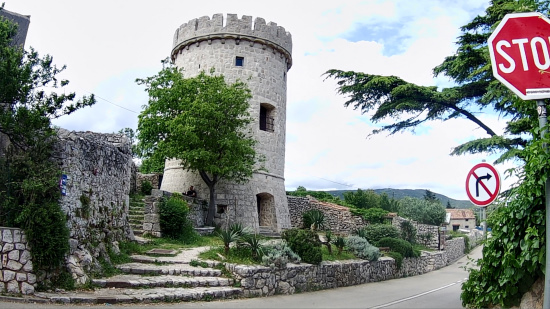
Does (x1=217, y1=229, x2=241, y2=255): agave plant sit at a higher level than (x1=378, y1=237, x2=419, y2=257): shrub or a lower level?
higher

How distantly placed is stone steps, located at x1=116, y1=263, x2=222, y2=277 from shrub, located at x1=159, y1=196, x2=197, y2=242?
3462 mm

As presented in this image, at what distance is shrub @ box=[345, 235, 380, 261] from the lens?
16.5 meters

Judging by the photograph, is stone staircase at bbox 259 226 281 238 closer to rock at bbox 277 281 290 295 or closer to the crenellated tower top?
rock at bbox 277 281 290 295

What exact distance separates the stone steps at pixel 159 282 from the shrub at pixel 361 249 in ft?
23.9

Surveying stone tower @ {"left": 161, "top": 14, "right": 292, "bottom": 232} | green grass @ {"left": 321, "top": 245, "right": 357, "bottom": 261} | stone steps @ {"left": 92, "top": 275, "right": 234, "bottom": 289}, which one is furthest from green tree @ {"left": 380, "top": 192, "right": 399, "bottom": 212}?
stone steps @ {"left": 92, "top": 275, "right": 234, "bottom": 289}

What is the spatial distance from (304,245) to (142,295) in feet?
19.3

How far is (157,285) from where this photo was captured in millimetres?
9742

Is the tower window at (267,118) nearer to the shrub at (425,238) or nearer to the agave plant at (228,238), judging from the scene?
the agave plant at (228,238)

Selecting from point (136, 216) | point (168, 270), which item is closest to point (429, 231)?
point (136, 216)

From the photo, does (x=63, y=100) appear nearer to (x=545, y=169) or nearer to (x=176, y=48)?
(x=545, y=169)

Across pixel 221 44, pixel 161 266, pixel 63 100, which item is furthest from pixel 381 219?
pixel 63 100

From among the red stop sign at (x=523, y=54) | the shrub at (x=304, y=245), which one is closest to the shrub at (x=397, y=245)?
the shrub at (x=304, y=245)

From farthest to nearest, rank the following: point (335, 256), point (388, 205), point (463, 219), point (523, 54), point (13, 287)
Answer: point (463, 219)
point (388, 205)
point (335, 256)
point (13, 287)
point (523, 54)

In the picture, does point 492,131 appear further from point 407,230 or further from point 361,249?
point 407,230
